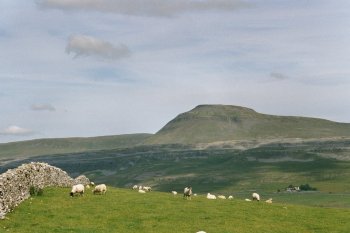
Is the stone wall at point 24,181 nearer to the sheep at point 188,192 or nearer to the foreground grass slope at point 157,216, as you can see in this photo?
the foreground grass slope at point 157,216

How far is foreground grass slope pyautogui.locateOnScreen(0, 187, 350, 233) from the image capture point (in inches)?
1389

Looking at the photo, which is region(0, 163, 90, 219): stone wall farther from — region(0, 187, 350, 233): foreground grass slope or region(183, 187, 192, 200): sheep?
region(183, 187, 192, 200): sheep

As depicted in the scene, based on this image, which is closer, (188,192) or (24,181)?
(24,181)

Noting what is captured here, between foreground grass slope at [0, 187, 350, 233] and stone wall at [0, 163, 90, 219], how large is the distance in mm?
711

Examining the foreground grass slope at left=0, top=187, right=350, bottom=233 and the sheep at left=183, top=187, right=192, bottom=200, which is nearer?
the foreground grass slope at left=0, top=187, right=350, bottom=233

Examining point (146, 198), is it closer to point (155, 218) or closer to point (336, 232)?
point (155, 218)

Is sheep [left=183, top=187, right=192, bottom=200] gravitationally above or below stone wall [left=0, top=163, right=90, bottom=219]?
below

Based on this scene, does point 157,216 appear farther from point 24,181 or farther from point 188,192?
point 188,192

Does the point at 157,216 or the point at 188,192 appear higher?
the point at 188,192

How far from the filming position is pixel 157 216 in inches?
1518

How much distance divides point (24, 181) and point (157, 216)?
11.4 metres

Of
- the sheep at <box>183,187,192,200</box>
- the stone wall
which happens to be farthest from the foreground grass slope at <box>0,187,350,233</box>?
the sheep at <box>183,187,192,200</box>

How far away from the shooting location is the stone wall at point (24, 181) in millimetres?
37750

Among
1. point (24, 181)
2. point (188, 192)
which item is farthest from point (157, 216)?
point (188, 192)
